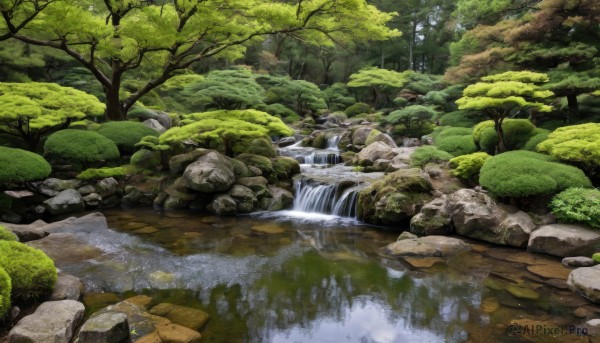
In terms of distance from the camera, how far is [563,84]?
37.1 feet

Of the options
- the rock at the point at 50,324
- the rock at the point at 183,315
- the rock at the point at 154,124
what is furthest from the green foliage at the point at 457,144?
the rock at the point at 50,324

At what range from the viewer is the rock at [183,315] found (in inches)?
211

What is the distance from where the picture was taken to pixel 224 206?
39.4 feet

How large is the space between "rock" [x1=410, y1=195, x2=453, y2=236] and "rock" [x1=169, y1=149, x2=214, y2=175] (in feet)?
24.6

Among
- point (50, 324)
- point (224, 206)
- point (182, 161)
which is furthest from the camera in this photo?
point (182, 161)

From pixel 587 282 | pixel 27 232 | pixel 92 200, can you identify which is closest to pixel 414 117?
pixel 587 282

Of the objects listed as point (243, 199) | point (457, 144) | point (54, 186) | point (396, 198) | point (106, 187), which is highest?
point (457, 144)

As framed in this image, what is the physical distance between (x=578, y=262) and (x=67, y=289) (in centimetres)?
911

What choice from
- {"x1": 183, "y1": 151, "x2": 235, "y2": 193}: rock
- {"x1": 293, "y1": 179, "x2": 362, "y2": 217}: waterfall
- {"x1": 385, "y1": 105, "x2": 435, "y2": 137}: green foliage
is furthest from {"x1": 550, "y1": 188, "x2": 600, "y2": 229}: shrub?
{"x1": 385, "y1": 105, "x2": 435, "y2": 137}: green foliage

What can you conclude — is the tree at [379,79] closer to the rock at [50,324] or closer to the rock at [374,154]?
the rock at [374,154]

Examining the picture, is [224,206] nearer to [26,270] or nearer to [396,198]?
[396,198]

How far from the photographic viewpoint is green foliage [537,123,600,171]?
908cm

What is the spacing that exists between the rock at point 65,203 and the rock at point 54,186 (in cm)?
38

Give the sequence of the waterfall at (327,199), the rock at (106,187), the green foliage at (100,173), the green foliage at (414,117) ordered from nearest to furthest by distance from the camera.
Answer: the waterfall at (327,199)
the green foliage at (100,173)
the rock at (106,187)
the green foliage at (414,117)
